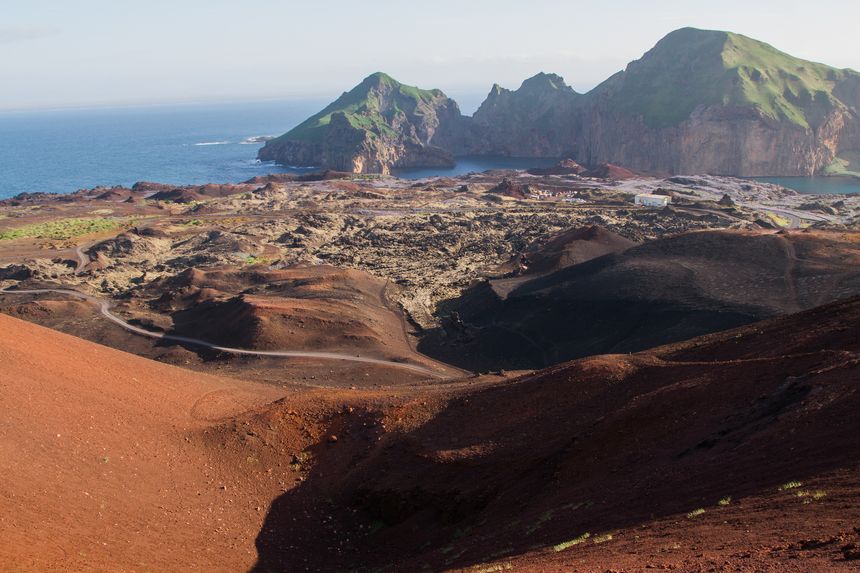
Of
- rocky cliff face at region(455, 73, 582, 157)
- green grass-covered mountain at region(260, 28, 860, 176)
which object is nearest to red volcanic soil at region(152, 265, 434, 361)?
green grass-covered mountain at region(260, 28, 860, 176)

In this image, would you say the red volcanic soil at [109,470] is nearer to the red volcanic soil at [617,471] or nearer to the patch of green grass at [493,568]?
the red volcanic soil at [617,471]

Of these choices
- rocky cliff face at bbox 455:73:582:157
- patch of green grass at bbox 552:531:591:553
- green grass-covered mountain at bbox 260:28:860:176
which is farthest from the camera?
rocky cliff face at bbox 455:73:582:157

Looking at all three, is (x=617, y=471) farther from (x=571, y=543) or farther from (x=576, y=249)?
(x=576, y=249)

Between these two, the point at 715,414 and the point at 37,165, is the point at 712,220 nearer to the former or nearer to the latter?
the point at 715,414

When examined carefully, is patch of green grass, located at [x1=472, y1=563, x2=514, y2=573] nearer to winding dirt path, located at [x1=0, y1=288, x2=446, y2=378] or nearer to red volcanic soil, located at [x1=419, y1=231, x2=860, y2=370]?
winding dirt path, located at [x1=0, y1=288, x2=446, y2=378]

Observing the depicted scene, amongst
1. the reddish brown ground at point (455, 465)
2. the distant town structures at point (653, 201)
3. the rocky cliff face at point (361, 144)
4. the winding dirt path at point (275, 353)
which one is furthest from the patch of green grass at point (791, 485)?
the rocky cliff face at point (361, 144)

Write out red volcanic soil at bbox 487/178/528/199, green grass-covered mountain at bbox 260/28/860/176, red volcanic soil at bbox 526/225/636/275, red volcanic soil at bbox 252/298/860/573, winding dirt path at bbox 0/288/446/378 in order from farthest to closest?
green grass-covered mountain at bbox 260/28/860/176 → red volcanic soil at bbox 487/178/528/199 → red volcanic soil at bbox 526/225/636/275 → winding dirt path at bbox 0/288/446/378 → red volcanic soil at bbox 252/298/860/573
